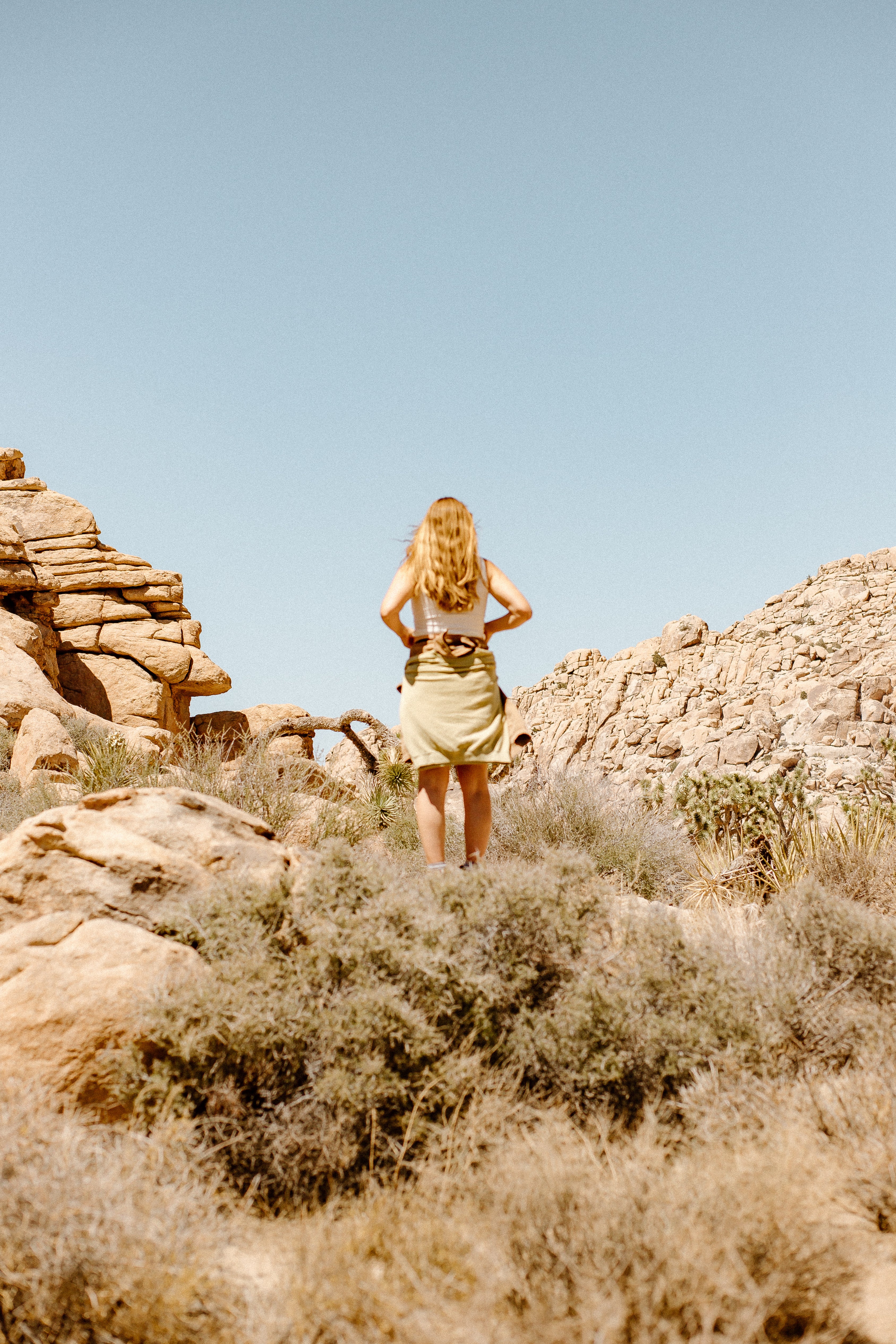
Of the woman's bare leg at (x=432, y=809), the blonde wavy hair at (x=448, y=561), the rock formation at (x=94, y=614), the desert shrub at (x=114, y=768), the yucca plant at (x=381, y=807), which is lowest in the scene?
the yucca plant at (x=381, y=807)

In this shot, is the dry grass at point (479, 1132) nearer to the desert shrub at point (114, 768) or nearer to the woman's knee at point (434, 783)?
the woman's knee at point (434, 783)

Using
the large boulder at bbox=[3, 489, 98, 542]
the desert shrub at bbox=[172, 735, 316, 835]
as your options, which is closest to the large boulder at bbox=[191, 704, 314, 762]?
the large boulder at bbox=[3, 489, 98, 542]

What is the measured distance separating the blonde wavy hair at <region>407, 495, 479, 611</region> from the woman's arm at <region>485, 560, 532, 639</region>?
0.15m

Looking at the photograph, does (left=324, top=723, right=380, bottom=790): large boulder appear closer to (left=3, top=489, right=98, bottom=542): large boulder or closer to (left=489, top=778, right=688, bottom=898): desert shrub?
(left=489, top=778, right=688, bottom=898): desert shrub

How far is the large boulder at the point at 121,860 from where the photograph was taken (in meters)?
3.65

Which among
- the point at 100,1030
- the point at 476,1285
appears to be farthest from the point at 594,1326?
the point at 100,1030

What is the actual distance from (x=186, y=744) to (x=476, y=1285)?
1013 centimetres

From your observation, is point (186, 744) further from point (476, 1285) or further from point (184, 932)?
point (476, 1285)

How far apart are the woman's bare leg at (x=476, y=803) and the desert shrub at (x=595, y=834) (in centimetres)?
177

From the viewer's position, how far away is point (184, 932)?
3480 millimetres

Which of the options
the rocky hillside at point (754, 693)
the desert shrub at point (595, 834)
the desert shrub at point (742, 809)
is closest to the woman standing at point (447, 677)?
the desert shrub at point (595, 834)

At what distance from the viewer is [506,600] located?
504 cm

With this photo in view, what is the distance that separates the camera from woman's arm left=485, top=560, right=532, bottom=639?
198 inches

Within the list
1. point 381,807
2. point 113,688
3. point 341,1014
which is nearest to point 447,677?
point 341,1014
